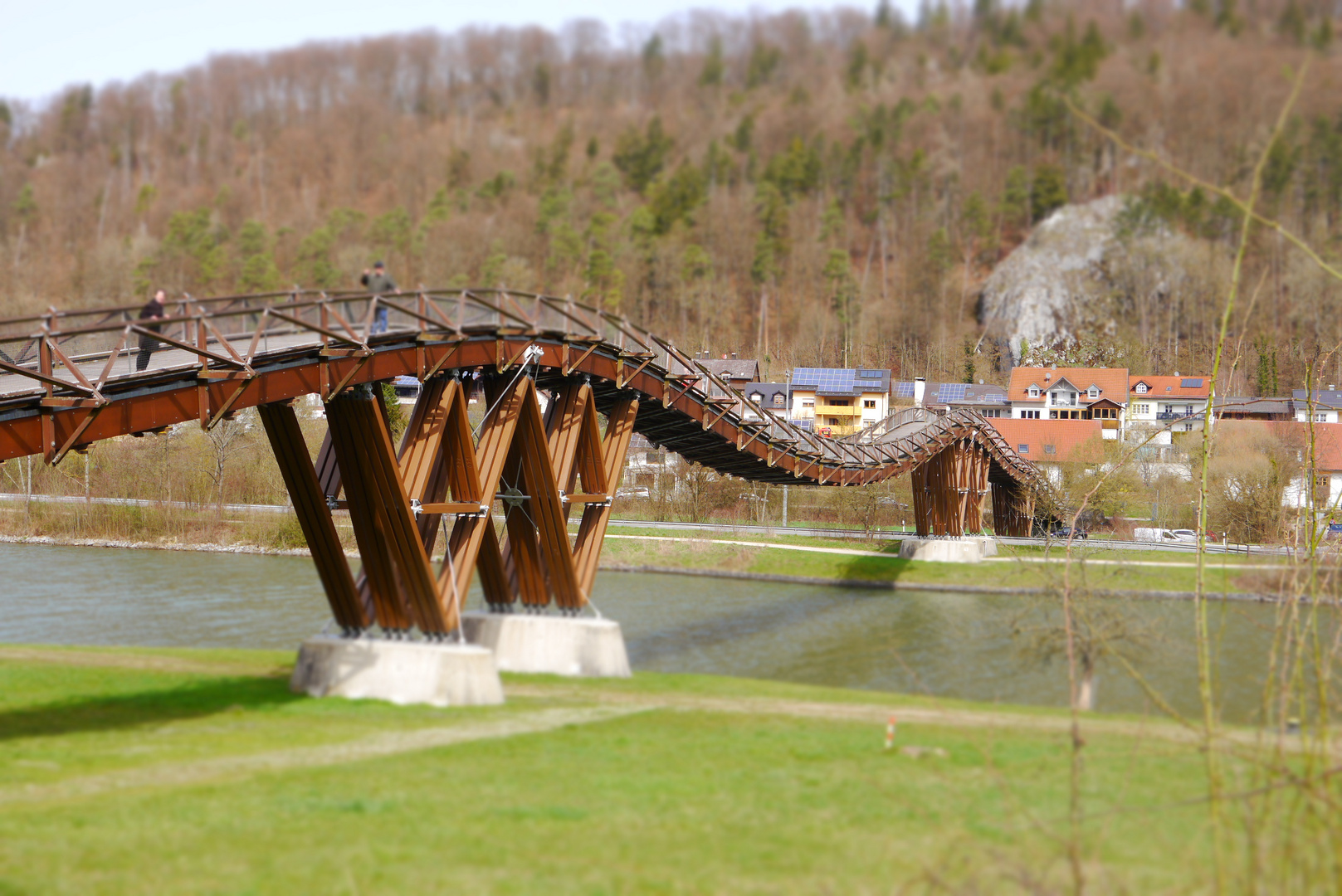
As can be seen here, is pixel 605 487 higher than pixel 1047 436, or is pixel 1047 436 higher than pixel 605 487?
pixel 1047 436

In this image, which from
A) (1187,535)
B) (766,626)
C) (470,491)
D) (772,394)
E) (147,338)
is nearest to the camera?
(147,338)

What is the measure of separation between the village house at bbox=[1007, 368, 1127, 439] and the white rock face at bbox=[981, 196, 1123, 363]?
14.7 m

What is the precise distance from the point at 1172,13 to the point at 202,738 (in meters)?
215

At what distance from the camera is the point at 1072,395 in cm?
9931

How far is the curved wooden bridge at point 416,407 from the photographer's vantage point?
15898 millimetres

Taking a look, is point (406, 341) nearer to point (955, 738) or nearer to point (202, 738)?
point (202, 738)

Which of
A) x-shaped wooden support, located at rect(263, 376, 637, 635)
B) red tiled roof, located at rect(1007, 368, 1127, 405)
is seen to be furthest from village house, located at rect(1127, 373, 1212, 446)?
x-shaped wooden support, located at rect(263, 376, 637, 635)

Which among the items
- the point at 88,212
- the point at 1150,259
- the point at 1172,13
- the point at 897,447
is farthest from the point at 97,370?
the point at 1172,13

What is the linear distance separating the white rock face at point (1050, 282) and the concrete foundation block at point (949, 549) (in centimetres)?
6265

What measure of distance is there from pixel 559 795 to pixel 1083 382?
93.1 m

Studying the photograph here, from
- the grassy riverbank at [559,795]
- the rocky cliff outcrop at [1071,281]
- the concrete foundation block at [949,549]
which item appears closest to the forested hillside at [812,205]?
the rocky cliff outcrop at [1071,281]

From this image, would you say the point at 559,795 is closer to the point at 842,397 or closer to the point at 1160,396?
the point at 842,397

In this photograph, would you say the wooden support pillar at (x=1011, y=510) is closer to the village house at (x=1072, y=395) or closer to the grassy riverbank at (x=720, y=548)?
the grassy riverbank at (x=720, y=548)

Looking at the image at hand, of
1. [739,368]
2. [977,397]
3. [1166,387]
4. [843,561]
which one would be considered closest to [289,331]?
[843,561]
